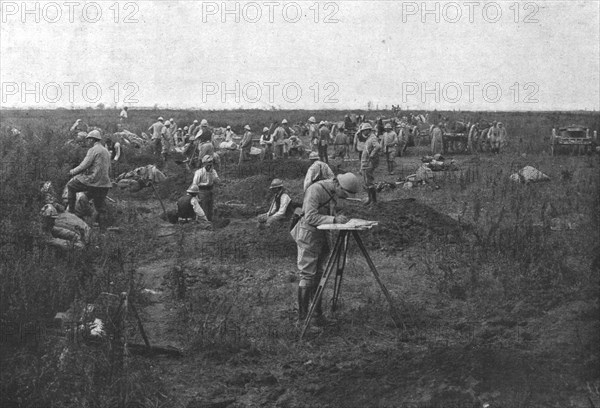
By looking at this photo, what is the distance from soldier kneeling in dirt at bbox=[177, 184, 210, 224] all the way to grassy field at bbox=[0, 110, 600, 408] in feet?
1.41

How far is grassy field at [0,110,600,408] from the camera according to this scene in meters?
4.90

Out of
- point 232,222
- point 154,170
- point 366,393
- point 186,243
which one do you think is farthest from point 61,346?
point 154,170

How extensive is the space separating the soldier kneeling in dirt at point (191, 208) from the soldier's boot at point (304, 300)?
217 inches

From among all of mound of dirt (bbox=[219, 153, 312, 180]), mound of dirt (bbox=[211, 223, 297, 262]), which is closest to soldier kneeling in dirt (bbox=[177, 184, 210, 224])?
mound of dirt (bbox=[211, 223, 297, 262])

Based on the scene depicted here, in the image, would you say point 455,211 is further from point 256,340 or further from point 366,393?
point 366,393

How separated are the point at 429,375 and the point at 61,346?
3.06 m

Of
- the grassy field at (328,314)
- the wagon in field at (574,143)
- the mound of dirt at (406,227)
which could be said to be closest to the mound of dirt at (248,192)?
the grassy field at (328,314)

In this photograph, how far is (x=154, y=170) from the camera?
681 inches

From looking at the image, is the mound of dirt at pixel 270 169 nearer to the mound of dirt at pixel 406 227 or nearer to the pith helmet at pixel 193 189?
the pith helmet at pixel 193 189

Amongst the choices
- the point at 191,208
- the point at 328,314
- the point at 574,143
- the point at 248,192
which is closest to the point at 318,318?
the point at 328,314

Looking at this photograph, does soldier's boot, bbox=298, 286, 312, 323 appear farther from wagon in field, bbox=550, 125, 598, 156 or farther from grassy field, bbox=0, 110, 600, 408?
wagon in field, bbox=550, 125, 598, 156

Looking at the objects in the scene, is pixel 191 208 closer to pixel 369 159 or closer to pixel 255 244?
pixel 255 244

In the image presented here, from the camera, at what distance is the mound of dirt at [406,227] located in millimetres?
10398

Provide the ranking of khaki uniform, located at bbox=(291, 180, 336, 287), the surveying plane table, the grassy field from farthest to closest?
khaki uniform, located at bbox=(291, 180, 336, 287) → the surveying plane table → the grassy field
